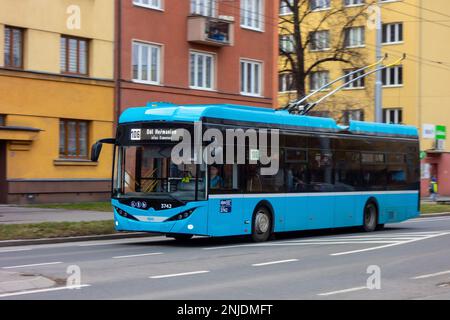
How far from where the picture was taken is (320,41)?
38812 mm

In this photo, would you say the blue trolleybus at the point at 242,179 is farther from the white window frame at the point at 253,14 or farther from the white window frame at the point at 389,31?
the white window frame at the point at 389,31

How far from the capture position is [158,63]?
1222 inches

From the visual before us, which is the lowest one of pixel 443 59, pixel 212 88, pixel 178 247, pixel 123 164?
pixel 178 247

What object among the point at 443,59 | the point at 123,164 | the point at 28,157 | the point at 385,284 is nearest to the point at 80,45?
the point at 28,157

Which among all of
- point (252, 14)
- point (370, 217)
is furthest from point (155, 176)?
point (252, 14)

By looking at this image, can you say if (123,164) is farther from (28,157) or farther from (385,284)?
(28,157)

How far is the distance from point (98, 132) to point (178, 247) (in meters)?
13.7

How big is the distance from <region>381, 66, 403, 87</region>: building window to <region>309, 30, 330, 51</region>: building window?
51.2 ft

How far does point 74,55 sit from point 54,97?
210 centimetres

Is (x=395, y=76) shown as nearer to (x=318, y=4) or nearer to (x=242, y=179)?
(x=318, y=4)

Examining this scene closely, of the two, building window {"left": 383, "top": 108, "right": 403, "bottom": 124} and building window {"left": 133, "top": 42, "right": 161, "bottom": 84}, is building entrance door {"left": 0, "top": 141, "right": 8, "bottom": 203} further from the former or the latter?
building window {"left": 383, "top": 108, "right": 403, "bottom": 124}

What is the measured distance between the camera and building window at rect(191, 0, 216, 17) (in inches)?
1283

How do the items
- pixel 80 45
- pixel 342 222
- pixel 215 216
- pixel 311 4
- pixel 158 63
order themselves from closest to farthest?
pixel 215 216 < pixel 342 222 < pixel 80 45 < pixel 158 63 < pixel 311 4
